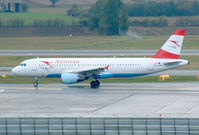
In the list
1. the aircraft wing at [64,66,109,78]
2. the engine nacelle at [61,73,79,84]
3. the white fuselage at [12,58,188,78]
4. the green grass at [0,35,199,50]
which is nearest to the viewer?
the engine nacelle at [61,73,79,84]

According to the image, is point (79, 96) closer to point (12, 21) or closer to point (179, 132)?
point (179, 132)

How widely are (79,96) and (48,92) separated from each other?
487cm

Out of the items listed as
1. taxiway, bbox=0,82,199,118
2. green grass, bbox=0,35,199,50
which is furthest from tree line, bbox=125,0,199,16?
taxiway, bbox=0,82,199,118

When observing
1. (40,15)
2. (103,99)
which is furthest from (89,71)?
(40,15)

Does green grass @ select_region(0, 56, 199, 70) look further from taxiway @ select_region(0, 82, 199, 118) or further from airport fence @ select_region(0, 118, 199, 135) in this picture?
airport fence @ select_region(0, 118, 199, 135)

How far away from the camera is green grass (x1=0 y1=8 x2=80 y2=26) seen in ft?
483

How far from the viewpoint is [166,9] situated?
552 ft

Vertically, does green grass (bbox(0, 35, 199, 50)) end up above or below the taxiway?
above

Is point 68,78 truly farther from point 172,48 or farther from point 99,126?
point 99,126

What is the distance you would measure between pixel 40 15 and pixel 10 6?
40.3 feet

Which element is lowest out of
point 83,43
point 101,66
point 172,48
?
point 83,43

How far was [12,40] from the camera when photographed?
120 meters

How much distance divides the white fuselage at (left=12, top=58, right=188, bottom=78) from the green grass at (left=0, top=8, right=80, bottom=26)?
89.9m

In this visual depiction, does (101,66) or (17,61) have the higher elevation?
(101,66)
